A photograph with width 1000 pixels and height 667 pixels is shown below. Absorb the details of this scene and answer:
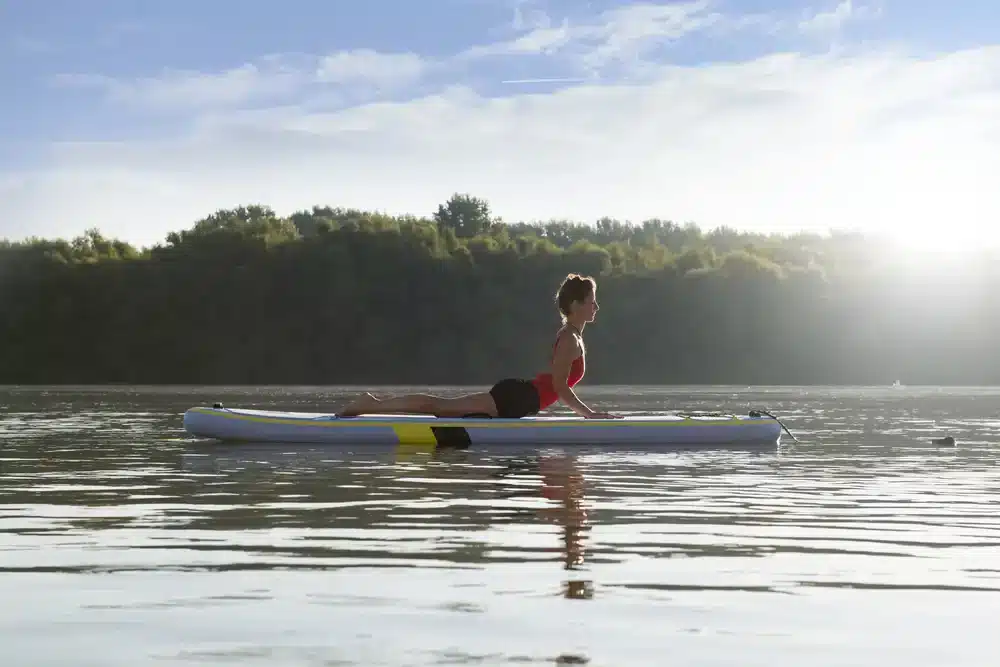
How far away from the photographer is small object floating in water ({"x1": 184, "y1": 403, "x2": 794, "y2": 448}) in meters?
15.9

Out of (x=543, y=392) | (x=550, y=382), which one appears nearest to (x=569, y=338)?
(x=550, y=382)

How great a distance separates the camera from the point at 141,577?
6.30m

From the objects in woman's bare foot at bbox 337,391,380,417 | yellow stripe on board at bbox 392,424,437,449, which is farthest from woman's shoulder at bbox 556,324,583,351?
woman's bare foot at bbox 337,391,380,417

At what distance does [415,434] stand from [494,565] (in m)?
9.18

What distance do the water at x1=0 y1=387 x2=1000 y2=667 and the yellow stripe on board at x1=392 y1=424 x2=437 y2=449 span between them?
2373 mm

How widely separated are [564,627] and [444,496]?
527cm

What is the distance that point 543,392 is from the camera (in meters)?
16.0

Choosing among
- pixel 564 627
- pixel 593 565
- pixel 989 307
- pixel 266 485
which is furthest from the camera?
pixel 989 307

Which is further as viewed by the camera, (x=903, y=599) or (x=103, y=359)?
(x=103, y=359)

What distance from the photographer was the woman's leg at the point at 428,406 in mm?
16109

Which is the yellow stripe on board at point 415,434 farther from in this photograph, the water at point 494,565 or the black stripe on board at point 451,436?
the water at point 494,565

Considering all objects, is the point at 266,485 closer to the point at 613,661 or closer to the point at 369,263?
the point at 613,661

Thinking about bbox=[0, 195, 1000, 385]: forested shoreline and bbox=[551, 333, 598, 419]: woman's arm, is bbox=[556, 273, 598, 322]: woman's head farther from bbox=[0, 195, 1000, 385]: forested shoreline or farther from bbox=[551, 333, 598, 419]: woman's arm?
bbox=[0, 195, 1000, 385]: forested shoreline

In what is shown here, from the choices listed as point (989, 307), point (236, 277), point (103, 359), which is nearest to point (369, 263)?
point (236, 277)
